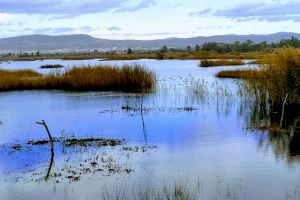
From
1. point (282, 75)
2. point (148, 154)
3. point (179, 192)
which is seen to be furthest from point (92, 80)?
point (179, 192)

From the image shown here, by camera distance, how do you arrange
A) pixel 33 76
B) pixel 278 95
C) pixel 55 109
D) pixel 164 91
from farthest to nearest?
pixel 33 76
pixel 164 91
pixel 55 109
pixel 278 95

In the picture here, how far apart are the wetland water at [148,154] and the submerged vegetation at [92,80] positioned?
6304 millimetres

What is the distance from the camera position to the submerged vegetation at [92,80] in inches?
1165

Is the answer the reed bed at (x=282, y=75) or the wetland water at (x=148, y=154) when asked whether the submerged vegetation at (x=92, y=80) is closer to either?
the wetland water at (x=148, y=154)

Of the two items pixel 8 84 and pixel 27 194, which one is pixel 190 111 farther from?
pixel 8 84

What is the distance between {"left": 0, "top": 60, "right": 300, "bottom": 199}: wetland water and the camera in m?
10.4

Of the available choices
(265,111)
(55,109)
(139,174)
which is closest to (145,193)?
(139,174)

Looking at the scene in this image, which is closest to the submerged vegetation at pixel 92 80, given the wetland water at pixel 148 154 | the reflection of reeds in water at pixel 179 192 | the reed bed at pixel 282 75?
the wetland water at pixel 148 154

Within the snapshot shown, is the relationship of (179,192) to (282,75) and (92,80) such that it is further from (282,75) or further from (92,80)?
(92,80)

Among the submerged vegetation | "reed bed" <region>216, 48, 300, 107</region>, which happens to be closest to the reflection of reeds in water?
"reed bed" <region>216, 48, 300, 107</region>

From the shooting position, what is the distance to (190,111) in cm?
2105

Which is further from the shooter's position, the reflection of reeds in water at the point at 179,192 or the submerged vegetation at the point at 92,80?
the submerged vegetation at the point at 92,80

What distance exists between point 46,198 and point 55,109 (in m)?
13.3

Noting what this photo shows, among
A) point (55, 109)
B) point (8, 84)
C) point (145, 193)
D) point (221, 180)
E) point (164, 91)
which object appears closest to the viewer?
point (145, 193)
